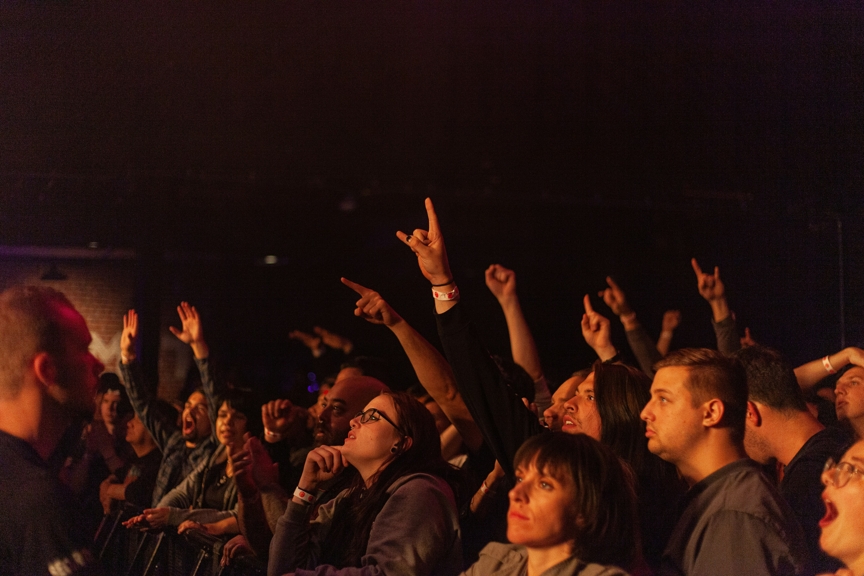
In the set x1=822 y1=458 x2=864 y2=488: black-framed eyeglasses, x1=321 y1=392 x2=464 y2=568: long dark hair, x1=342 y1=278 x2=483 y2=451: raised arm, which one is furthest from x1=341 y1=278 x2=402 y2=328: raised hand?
x1=822 y1=458 x2=864 y2=488: black-framed eyeglasses

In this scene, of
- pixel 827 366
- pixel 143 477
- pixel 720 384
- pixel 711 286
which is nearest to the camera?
pixel 720 384

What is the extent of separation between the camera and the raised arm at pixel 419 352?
2.34m

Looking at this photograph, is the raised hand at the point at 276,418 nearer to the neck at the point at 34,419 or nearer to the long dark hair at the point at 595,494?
the neck at the point at 34,419

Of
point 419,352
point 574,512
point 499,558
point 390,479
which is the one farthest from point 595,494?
point 419,352

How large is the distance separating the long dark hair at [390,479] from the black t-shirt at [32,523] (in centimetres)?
69

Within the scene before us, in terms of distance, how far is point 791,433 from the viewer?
231cm

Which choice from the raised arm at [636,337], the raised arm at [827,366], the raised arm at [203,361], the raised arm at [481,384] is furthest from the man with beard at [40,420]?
the raised arm at [827,366]

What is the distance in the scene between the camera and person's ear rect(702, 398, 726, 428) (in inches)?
72.6

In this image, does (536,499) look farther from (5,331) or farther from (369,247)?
(369,247)

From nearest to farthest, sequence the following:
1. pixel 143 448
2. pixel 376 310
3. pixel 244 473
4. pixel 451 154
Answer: pixel 376 310
pixel 244 473
pixel 143 448
pixel 451 154

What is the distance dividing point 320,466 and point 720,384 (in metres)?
1.10

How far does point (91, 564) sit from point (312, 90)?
4.66 m

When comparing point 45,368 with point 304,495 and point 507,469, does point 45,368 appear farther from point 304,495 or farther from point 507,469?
point 507,469

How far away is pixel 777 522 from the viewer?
66.9 inches
